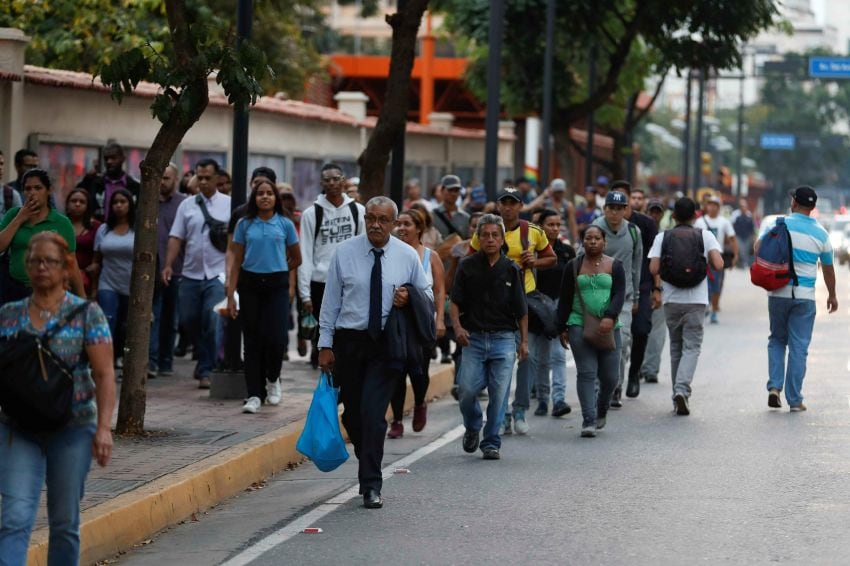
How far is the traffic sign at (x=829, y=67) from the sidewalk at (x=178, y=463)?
47215 millimetres

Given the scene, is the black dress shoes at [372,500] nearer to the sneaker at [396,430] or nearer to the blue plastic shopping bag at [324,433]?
the blue plastic shopping bag at [324,433]

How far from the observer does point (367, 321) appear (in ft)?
32.5

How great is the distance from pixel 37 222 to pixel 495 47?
11315 mm

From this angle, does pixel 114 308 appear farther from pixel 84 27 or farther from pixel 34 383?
pixel 84 27

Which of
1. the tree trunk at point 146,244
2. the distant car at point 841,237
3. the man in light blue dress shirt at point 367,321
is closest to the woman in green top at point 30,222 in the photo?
the tree trunk at point 146,244

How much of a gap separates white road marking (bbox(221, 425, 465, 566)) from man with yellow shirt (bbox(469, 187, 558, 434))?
2.96ft

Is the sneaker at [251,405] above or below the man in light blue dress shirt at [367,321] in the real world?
below

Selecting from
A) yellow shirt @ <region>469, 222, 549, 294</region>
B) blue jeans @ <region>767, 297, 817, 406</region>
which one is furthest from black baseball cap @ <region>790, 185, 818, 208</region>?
yellow shirt @ <region>469, 222, 549, 294</region>

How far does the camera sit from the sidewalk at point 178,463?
8648 millimetres

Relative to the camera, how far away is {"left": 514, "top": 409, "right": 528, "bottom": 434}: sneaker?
1321 centimetres

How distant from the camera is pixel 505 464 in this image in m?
11.6

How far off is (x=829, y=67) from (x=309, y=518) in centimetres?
5315

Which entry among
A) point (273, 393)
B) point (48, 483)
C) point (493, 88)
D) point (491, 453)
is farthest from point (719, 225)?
point (48, 483)

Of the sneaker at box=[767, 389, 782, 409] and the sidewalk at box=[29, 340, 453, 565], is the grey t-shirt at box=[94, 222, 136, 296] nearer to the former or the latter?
the sidewalk at box=[29, 340, 453, 565]
